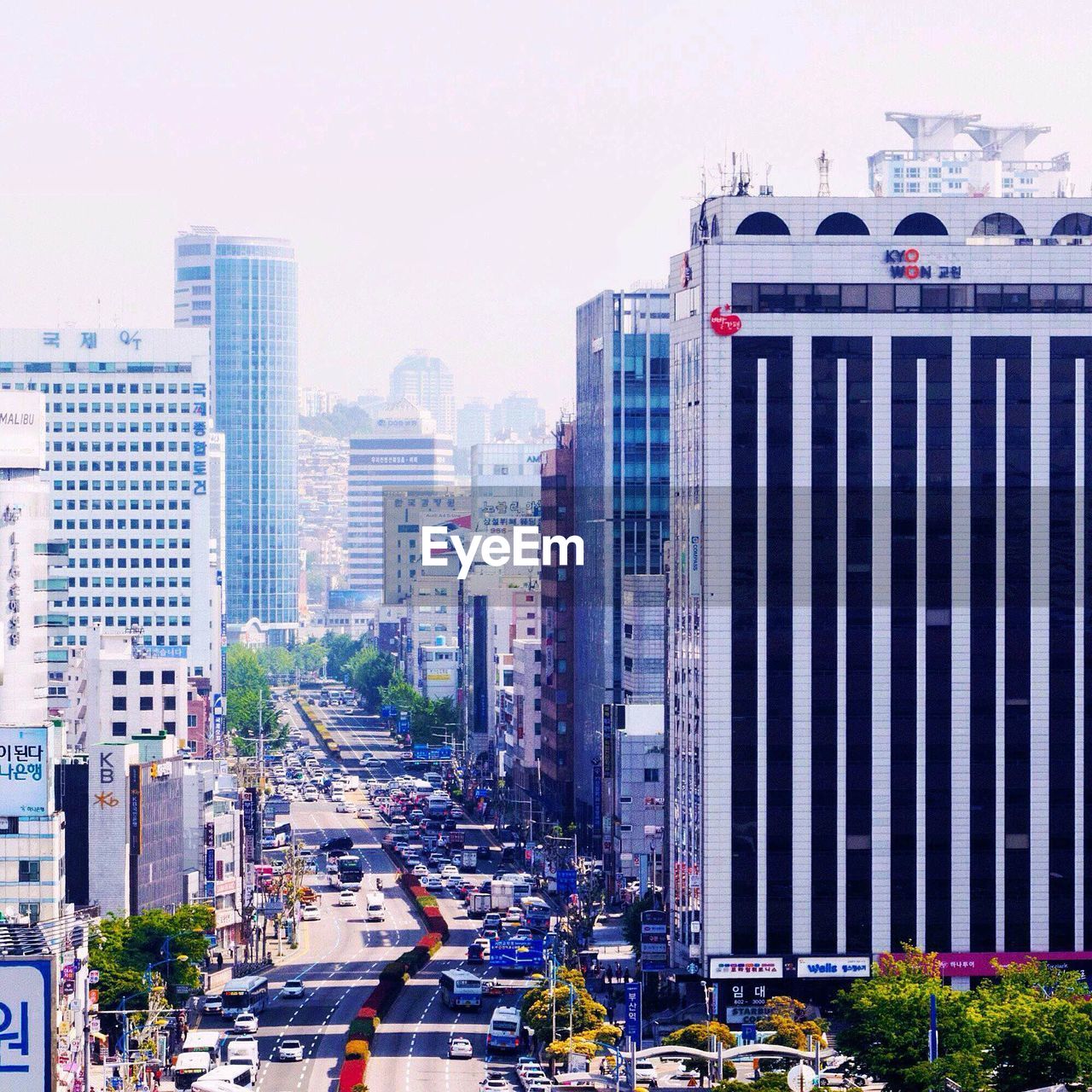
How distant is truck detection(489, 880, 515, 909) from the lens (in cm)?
18638

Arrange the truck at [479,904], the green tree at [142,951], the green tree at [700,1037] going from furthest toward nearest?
the truck at [479,904] < the green tree at [142,951] < the green tree at [700,1037]

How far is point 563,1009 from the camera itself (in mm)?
127438

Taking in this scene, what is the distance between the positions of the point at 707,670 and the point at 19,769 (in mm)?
36710

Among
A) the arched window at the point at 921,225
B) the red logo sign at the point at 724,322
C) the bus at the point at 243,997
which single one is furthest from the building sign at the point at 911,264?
the bus at the point at 243,997

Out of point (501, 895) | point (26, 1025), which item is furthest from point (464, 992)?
point (26, 1025)

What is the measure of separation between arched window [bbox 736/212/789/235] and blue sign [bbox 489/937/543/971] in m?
47.8

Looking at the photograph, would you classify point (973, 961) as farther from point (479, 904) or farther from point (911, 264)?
point (479, 904)

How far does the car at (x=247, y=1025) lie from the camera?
136250 millimetres

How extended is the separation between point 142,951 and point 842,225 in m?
53.5

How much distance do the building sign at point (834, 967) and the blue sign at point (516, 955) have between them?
Result: 28.2 m

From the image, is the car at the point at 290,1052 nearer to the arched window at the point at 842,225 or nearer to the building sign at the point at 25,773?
Result: the building sign at the point at 25,773

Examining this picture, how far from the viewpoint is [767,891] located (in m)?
134

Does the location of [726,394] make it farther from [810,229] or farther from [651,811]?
[651,811]

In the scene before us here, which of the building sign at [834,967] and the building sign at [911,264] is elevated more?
the building sign at [911,264]
